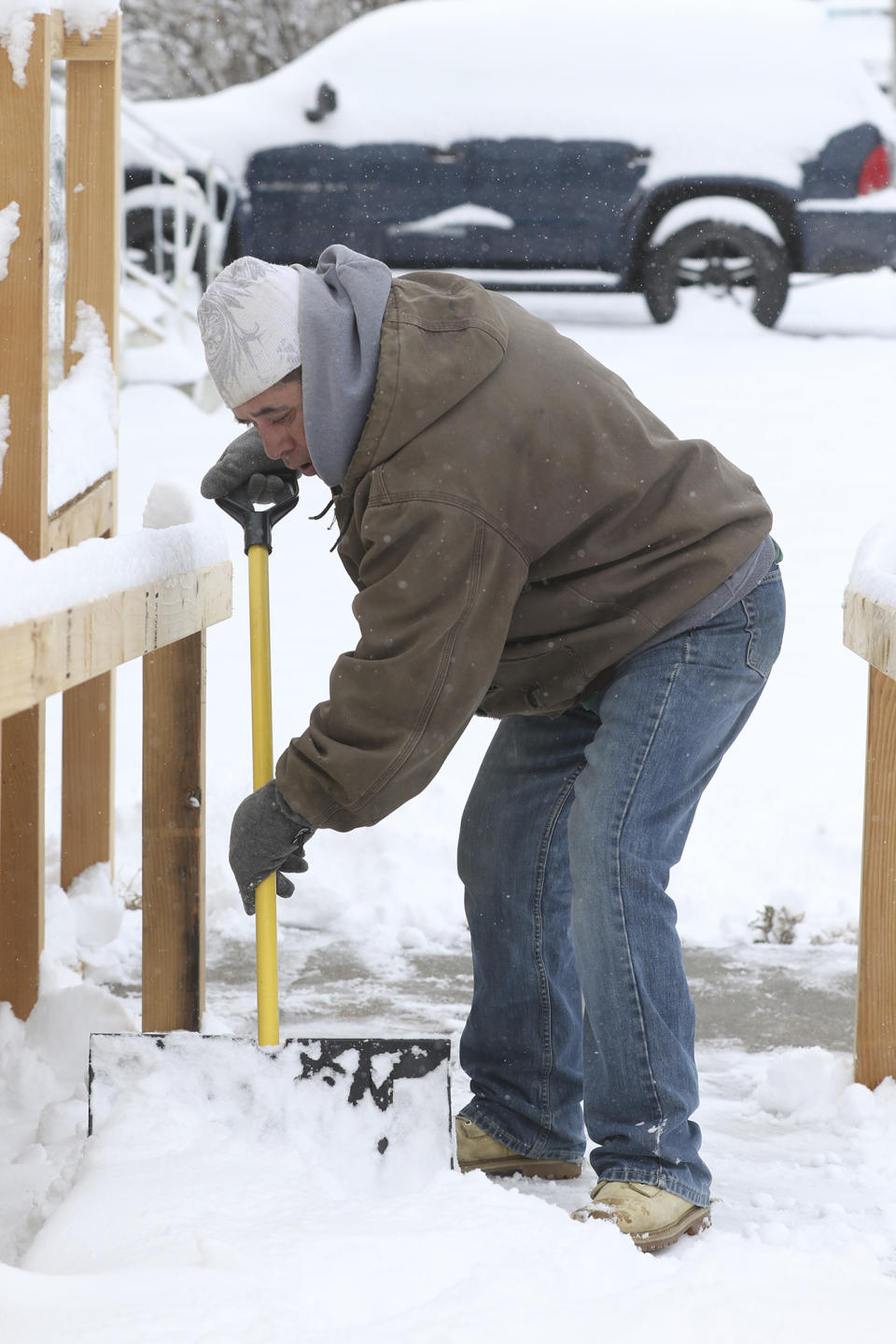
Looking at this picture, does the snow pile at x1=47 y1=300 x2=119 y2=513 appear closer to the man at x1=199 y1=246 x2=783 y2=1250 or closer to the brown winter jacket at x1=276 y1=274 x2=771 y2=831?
the man at x1=199 y1=246 x2=783 y2=1250

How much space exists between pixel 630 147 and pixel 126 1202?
739cm

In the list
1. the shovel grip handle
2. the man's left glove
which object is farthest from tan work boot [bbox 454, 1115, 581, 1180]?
the shovel grip handle

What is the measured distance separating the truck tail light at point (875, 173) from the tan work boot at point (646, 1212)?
23.6 feet

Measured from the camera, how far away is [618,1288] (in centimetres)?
176

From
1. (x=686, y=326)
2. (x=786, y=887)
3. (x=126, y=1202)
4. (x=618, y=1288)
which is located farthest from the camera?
(x=686, y=326)

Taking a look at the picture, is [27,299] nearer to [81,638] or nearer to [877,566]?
[81,638]

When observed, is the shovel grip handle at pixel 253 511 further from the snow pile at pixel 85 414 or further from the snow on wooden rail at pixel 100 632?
the snow pile at pixel 85 414

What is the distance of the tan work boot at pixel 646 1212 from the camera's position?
217 cm

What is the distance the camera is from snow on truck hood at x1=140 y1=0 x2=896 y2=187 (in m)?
8.25

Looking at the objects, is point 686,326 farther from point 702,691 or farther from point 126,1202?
point 126,1202

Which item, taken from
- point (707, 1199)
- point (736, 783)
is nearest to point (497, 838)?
point (707, 1199)

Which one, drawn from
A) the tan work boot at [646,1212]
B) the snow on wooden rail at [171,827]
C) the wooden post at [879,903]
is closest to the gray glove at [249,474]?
the snow on wooden rail at [171,827]

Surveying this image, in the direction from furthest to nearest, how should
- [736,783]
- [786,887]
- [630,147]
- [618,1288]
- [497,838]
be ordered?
[630,147] < [736,783] < [786,887] < [497,838] < [618,1288]

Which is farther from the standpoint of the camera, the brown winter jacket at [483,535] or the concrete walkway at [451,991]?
the concrete walkway at [451,991]
